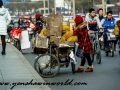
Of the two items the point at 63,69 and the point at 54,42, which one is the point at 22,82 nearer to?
the point at 54,42

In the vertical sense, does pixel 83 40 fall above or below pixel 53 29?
below

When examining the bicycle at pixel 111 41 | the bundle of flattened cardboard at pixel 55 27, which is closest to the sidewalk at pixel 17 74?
the bundle of flattened cardboard at pixel 55 27

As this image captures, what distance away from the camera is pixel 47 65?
1562 centimetres

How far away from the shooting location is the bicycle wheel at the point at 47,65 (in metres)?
15.5

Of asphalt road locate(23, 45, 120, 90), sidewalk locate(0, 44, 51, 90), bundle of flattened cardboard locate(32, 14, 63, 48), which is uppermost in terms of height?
bundle of flattened cardboard locate(32, 14, 63, 48)

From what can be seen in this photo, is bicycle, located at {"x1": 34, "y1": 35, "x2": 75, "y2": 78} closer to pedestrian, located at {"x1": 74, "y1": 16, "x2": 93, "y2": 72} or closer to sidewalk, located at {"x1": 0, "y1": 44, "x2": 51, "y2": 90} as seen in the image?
sidewalk, located at {"x1": 0, "y1": 44, "x2": 51, "y2": 90}

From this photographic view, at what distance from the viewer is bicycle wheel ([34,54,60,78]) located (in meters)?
15.5

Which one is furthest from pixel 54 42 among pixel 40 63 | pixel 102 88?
pixel 102 88

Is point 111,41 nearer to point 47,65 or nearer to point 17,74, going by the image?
point 47,65

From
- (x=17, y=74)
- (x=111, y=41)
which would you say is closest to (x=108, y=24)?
(x=111, y=41)

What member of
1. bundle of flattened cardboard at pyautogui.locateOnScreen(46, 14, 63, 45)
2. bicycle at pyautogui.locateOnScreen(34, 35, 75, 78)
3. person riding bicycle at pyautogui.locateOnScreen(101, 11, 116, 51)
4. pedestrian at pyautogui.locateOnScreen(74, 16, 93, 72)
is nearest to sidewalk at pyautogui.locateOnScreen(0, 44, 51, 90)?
bicycle at pyautogui.locateOnScreen(34, 35, 75, 78)

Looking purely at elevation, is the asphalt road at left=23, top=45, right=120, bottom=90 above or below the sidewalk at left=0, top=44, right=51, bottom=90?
below

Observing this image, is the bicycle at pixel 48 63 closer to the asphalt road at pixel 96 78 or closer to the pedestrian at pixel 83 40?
the asphalt road at pixel 96 78

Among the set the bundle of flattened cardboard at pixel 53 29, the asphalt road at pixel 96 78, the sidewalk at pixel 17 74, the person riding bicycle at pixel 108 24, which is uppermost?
the bundle of flattened cardboard at pixel 53 29
